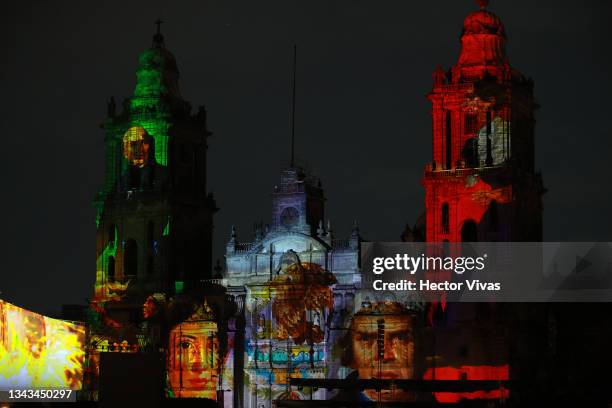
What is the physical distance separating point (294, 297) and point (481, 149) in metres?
13.3

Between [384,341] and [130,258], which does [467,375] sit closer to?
[384,341]

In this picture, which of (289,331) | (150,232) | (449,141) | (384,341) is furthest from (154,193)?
(449,141)

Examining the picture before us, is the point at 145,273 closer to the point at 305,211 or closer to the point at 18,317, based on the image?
the point at 305,211

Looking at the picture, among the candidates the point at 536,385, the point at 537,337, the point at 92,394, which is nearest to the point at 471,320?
the point at 537,337

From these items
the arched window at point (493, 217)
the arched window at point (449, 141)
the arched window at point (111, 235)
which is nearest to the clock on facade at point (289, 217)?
the arched window at point (449, 141)

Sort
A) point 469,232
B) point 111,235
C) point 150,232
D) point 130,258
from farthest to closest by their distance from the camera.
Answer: point 111,235 < point 130,258 < point 150,232 < point 469,232

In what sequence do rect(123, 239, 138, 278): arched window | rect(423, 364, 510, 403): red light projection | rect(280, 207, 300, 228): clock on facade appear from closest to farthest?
rect(423, 364, 510, 403): red light projection < rect(280, 207, 300, 228): clock on facade < rect(123, 239, 138, 278): arched window

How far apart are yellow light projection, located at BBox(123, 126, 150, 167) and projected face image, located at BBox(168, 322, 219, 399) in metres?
10.3

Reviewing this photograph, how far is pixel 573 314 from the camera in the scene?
84125 millimetres

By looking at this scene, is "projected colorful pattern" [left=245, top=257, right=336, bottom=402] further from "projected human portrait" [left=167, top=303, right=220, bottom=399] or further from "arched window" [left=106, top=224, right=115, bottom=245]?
"arched window" [left=106, top=224, right=115, bottom=245]

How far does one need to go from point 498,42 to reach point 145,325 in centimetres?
2562

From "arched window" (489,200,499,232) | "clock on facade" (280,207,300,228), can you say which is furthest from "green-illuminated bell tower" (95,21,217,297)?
"arched window" (489,200,499,232)

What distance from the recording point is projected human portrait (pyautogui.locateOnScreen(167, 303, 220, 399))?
8806 centimetres

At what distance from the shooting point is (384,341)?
276 feet
